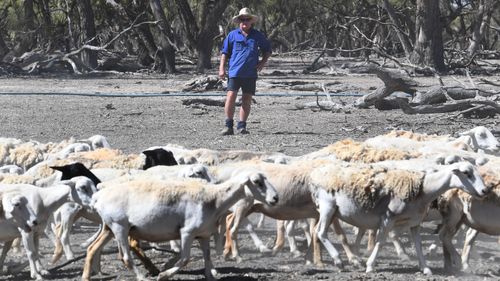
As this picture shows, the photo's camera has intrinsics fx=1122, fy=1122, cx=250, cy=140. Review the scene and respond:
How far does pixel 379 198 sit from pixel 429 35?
30.0 metres

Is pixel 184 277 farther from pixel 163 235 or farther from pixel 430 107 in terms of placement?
pixel 430 107

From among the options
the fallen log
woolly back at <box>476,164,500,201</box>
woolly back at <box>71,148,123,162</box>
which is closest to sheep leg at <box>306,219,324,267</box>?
woolly back at <box>476,164,500,201</box>

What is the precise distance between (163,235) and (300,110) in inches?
561

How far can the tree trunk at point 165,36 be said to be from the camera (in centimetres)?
3931

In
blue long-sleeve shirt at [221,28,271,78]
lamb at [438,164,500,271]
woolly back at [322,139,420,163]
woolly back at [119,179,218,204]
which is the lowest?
lamb at [438,164,500,271]

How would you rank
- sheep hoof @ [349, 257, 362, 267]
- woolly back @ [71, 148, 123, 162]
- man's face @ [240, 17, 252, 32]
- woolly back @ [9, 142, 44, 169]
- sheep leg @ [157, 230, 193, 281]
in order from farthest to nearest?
1. man's face @ [240, 17, 252, 32]
2. woolly back @ [9, 142, 44, 169]
3. woolly back @ [71, 148, 123, 162]
4. sheep hoof @ [349, 257, 362, 267]
5. sheep leg @ [157, 230, 193, 281]

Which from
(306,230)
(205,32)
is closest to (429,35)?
(205,32)

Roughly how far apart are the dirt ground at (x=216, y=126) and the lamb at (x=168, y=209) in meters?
0.49

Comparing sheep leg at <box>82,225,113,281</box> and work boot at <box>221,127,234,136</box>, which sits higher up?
sheep leg at <box>82,225,113,281</box>

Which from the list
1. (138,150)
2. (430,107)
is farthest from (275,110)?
(138,150)

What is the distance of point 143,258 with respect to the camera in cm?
980

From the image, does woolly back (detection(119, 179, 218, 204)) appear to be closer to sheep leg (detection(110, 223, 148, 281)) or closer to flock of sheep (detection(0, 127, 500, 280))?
flock of sheep (detection(0, 127, 500, 280))

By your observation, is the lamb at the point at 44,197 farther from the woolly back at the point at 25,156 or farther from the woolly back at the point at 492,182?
the woolly back at the point at 25,156

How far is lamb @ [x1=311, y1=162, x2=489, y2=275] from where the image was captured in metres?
9.96
